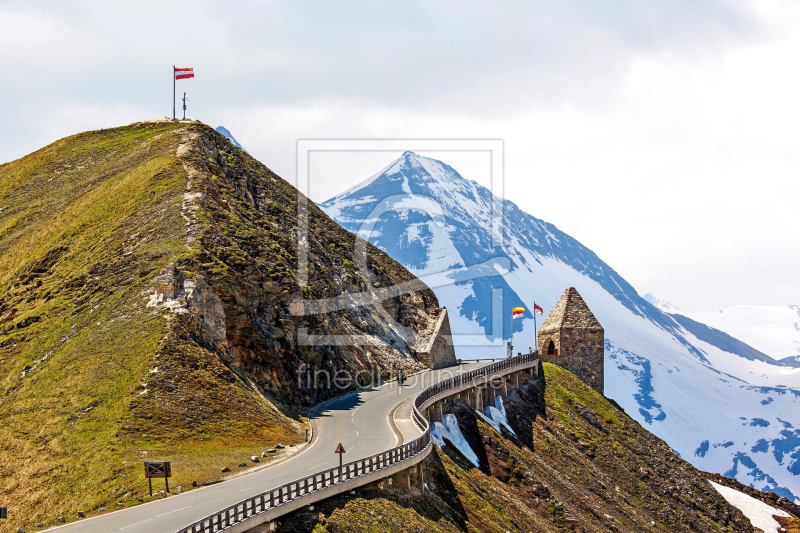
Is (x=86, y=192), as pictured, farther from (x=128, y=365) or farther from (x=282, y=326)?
(x=128, y=365)

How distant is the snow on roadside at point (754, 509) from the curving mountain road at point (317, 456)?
3132 centimetres

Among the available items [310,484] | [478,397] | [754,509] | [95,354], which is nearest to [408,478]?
[310,484]

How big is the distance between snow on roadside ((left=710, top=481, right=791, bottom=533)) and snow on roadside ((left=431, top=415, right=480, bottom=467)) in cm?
3153

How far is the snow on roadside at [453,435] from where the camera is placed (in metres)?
44.2

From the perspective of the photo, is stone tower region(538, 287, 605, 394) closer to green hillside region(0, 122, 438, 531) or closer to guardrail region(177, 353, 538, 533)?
green hillside region(0, 122, 438, 531)

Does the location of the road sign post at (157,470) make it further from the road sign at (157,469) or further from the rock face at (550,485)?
the rock face at (550,485)

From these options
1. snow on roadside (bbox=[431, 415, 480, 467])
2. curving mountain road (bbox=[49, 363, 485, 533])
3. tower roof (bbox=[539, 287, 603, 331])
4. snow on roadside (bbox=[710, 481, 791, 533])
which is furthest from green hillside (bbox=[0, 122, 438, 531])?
snow on roadside (bbox=[710, 481, 791, 533])

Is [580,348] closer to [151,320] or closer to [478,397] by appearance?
[478,397]

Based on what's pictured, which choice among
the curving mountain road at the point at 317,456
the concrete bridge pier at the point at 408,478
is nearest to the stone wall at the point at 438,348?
the curving mountain road at the point at 317,456

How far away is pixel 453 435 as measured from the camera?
151ft

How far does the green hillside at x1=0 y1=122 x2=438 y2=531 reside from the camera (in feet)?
104

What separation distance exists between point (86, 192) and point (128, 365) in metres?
28.0

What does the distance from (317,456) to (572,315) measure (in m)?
43.5

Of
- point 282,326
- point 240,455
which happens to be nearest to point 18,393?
point 240,455
